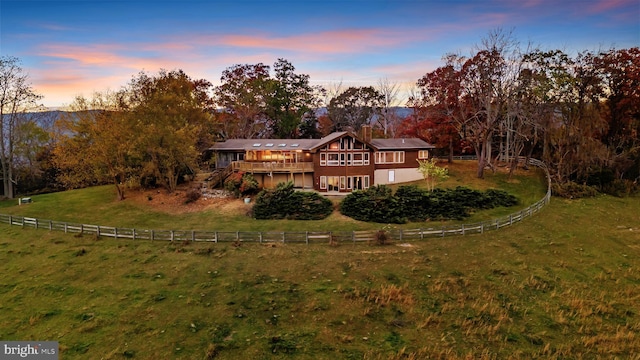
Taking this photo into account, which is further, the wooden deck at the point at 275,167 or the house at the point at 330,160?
the wooden deck at the point at 275,167

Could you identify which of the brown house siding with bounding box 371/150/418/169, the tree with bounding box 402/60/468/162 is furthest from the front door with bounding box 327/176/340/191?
the tree with bounding box 402/60/468/162

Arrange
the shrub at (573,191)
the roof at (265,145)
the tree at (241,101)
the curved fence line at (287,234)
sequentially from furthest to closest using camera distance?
1. the tree at (241,101)
2. the roof at (265,145)
3. the shrub at (573,191)
4. the curved fence line at (287,234)

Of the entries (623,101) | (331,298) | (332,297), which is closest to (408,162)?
(623,101)

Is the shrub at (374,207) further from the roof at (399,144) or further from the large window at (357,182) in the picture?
the roof at (399,144)

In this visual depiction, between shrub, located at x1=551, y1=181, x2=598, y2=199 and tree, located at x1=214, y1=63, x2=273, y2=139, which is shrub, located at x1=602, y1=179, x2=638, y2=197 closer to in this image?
shrub, located at x1=551, y1=181, x2=598, y2=199

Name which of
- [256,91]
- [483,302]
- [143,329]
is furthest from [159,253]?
[256,91]

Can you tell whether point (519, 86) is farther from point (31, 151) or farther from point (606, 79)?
point (31, 151)

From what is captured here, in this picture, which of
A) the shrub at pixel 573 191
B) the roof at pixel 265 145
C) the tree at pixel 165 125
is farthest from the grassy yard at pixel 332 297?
the roof at pixel 265 145
